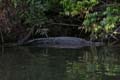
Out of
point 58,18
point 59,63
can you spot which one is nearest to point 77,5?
point 58,18

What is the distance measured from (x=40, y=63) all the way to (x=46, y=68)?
731 millimetres

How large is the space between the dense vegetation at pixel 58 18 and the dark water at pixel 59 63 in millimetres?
867

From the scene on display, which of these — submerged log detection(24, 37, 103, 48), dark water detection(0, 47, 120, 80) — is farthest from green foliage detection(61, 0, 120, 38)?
dark water detection(0, 47, 120, 80)

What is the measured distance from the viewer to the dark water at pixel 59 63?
32.9 ft

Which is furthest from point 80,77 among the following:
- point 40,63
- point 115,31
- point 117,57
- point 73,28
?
point 73,28

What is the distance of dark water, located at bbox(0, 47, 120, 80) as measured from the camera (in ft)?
32.9

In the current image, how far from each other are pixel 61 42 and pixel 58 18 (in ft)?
3.64

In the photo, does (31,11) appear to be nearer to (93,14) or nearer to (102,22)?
(93,14)

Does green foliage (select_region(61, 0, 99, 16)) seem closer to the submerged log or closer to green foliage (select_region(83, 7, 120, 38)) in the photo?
green foliage (select_region(83, 7, 120, 38))

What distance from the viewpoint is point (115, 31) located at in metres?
14.9

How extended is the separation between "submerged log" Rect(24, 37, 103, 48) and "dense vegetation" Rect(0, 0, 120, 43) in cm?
26

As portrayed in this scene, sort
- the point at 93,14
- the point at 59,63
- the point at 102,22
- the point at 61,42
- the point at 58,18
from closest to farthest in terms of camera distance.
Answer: the point at 59,63
the point at 102,22
the point at 93,14
the point at 61,42
the point at 58,18

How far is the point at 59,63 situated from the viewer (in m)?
11.5

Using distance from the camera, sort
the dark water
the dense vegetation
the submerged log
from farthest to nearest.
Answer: the submerged log
the dense vegetation
the dark water
